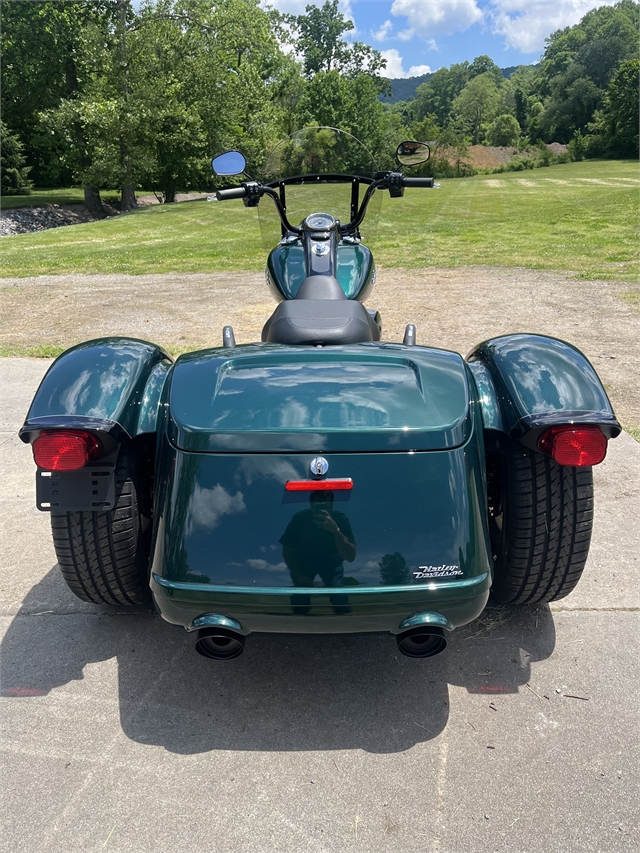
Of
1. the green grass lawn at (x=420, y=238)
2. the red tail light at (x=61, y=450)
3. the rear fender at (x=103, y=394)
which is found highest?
the rear fender at (x=103, y=394)

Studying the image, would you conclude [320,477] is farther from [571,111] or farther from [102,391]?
[571,111]

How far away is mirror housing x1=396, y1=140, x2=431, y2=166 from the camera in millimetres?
3918

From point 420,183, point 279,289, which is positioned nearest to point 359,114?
point 420,183

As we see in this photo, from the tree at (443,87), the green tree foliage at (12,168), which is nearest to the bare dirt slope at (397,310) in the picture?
the green tree foliage at (12,168)

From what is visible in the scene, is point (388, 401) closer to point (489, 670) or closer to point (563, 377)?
point (563, 377)

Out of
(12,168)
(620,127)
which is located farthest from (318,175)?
(620,127)

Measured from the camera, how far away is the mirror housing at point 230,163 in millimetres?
3768

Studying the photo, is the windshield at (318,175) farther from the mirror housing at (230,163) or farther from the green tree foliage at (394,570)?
the green tree foliage at (394,570)

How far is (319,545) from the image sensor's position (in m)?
1.81

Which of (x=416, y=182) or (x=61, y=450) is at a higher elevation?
(x=416, y=182)

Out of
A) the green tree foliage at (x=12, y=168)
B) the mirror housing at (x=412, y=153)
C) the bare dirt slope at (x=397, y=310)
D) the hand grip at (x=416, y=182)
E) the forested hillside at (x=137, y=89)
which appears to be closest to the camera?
the mirror housing at (x=412, y=153)

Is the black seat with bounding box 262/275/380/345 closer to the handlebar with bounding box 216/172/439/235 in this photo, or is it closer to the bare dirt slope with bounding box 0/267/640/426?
the handlebar with bounding box 216/172/439/235

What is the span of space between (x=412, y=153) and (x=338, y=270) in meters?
1.06

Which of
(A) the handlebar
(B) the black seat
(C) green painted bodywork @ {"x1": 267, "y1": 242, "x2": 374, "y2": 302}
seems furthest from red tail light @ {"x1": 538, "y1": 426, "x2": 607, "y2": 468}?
(A) the handlebar
